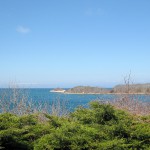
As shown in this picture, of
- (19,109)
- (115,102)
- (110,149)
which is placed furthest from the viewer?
(115,102)

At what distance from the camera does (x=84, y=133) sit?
5.23m

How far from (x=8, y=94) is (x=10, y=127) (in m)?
8.37

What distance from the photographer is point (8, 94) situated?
44.5 feet

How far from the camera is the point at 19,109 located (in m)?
12.1

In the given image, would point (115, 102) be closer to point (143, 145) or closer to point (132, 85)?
point (132, 85)

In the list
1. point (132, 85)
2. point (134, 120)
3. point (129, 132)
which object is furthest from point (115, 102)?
point (129, 132)

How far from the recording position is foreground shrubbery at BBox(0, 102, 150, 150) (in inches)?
199

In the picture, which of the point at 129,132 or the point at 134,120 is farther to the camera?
the point at 134,120

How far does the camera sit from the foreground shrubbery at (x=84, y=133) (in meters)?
5.05

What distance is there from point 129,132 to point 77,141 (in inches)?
40.5

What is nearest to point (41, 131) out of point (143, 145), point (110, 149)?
point (110, 149)

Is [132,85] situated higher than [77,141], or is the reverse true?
[132,85]

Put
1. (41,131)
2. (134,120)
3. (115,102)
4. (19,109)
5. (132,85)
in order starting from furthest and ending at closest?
(132,85), (115,102), (19,109), (134,120), (41,131)

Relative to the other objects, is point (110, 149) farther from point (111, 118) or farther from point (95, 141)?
point (111, 118)
